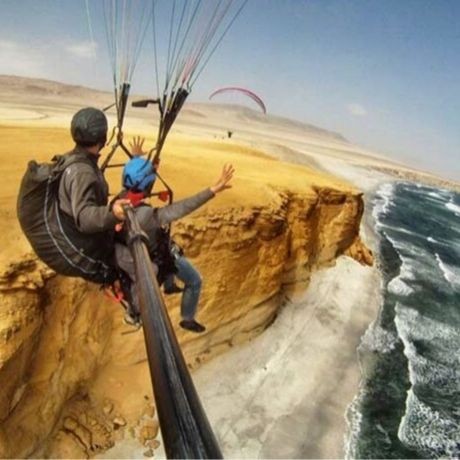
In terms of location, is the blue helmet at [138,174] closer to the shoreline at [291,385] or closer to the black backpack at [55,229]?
the black backpack at [55,229]

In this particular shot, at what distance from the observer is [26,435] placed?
950 centimetres

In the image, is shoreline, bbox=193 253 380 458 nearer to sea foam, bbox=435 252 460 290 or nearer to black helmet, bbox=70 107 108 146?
black helmet, bbox=70 107 108 146

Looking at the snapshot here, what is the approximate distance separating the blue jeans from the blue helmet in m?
1.67

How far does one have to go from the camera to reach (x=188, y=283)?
273 inches

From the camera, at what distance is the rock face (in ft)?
29.2

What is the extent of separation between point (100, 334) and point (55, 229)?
6999 millimetres

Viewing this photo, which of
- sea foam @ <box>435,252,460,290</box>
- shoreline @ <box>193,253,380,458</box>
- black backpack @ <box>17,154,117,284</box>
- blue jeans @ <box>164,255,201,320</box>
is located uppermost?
black backpack @ <box>17,154,117,284</box>

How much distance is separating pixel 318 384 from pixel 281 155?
168ft

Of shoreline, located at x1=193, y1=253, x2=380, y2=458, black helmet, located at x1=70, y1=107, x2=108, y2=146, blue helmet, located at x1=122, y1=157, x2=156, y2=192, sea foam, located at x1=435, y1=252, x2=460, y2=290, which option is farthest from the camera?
sea foam, located at x1=435, y1=252, x2=460, y2=290

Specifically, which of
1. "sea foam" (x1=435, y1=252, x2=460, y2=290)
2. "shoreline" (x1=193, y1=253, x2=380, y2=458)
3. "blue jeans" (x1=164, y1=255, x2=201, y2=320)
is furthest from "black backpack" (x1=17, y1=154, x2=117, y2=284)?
"sea foam" (x1=435, y1=252, x2=460, y2=290)

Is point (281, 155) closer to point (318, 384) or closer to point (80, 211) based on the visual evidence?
point (318, 384)

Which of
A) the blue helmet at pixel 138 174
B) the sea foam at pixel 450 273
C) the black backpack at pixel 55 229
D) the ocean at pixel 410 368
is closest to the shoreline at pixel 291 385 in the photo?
the ocean at pixel 410 368

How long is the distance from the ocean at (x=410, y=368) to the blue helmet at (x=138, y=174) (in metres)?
11.1

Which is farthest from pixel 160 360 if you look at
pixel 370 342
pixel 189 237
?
pixel 370 342
